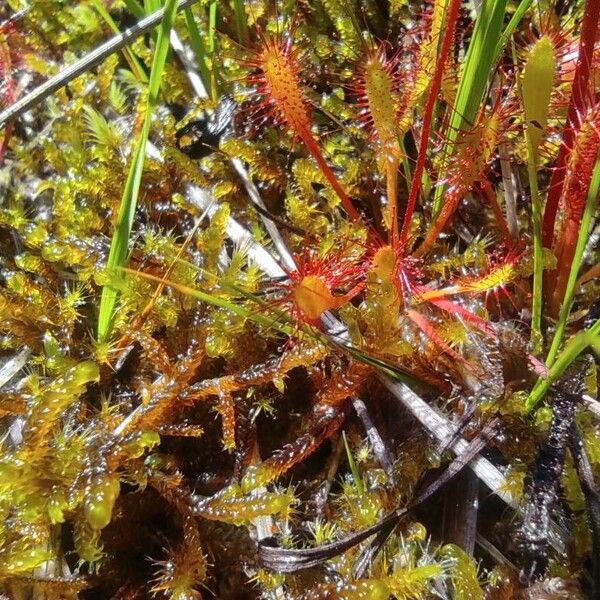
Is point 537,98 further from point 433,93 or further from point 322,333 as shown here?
point 322,333

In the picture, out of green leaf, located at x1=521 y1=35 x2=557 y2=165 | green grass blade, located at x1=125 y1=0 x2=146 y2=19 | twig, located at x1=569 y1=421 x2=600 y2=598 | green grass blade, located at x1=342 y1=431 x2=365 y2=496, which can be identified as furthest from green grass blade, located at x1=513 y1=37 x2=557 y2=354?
green grass blade, located at x1=125 y1=0 x2=146 y2=19

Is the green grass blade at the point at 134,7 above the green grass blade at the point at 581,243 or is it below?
above

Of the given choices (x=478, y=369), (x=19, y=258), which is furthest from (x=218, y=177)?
(x=478, y=369)

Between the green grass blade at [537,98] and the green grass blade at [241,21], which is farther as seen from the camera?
the green grass blade at [241,21]

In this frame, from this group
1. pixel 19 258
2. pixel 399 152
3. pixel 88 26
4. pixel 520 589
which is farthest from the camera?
pixel 88 26

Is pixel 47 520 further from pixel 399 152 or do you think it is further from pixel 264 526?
pixel 399 152

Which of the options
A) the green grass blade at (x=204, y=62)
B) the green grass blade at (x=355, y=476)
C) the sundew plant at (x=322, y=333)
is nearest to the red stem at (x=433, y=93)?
the sundew plant at (x=322, y=333)

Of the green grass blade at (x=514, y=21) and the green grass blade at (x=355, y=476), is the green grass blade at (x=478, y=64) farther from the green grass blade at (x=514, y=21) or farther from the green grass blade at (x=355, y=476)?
the green grass blade at (x=355, y=476)
